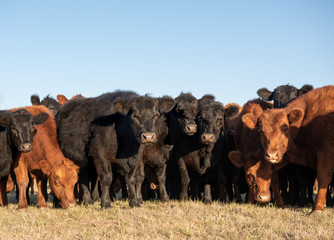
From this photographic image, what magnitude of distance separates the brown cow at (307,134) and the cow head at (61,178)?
398 centimetres

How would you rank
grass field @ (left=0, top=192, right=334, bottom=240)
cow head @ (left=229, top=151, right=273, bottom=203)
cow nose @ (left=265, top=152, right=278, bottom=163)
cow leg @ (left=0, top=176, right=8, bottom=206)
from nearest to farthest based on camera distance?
grass field @ (left=0, top=192, right=334, bottom=240) → cow nose @ (left=265, top=152, right=278, bottom=163) → cow head @ (left=229, top=151, right=273, bottom=203) → cow leg @ (left=0, top=176, right=8, bottom=206)

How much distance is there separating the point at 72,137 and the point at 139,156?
1.72m

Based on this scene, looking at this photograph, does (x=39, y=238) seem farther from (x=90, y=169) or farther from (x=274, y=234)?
(x=90, y=169)

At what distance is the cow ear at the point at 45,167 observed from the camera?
829 cm

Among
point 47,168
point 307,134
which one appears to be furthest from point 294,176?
point 47,168

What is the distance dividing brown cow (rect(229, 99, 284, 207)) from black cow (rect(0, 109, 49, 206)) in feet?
13.1

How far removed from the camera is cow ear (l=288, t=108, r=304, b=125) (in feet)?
23.1

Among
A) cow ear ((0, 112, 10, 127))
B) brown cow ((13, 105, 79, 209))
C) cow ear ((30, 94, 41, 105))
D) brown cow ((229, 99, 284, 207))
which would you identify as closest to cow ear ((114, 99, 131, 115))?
brown cow ((13, 105, 79, 209))

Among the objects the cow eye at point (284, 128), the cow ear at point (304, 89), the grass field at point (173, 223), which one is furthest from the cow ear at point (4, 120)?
the cow ear at point (304, 89)

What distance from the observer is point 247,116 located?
8.05m

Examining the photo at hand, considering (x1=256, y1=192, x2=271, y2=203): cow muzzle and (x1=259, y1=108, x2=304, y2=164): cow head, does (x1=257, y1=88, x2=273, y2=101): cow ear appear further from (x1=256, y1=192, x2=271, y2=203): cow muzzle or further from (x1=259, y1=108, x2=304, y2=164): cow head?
(x1=256, y1=192, x2=271, y2=203): cow muzzle

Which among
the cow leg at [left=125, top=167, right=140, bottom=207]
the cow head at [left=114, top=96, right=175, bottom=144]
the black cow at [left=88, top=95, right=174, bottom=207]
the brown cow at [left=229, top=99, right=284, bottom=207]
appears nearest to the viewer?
the cow head at [left=114, top=96, right=175, bottom=144]

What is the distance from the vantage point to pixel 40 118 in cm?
846

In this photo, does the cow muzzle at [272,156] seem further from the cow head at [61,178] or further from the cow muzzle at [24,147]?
the cow muzzle at [24,147]
